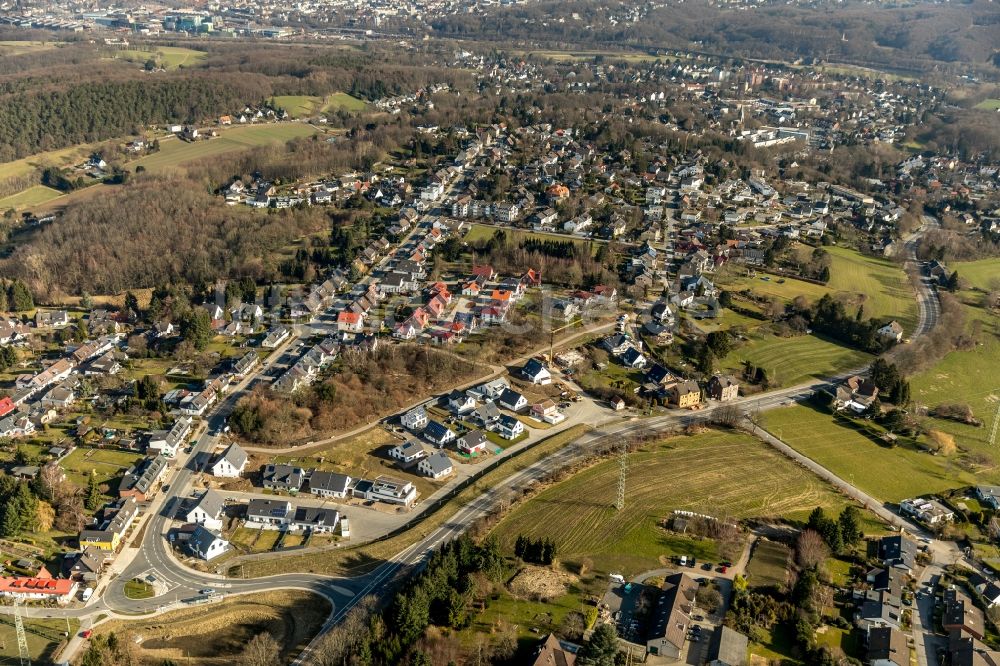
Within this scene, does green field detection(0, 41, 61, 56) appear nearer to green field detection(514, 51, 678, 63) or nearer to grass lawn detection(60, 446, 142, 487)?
green field detection(514, 51, 678, 63)

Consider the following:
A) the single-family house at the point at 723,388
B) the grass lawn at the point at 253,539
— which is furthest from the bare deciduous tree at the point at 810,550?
the grass lawn at the point at 253,539

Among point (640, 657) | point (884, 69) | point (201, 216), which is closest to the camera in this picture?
point (640, 657)

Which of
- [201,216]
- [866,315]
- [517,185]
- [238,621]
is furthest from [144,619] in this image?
→ [517,185]

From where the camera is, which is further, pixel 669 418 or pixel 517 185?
pixel 517 185

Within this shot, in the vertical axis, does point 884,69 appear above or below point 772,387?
above

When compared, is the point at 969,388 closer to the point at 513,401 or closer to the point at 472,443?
the point at 513,401

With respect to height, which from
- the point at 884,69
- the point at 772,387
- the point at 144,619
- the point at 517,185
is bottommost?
the point at 144,619

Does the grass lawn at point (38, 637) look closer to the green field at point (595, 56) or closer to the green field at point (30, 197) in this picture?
the green field at point (30, 197)

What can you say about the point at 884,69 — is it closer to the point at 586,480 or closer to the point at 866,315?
the point at 866,315
